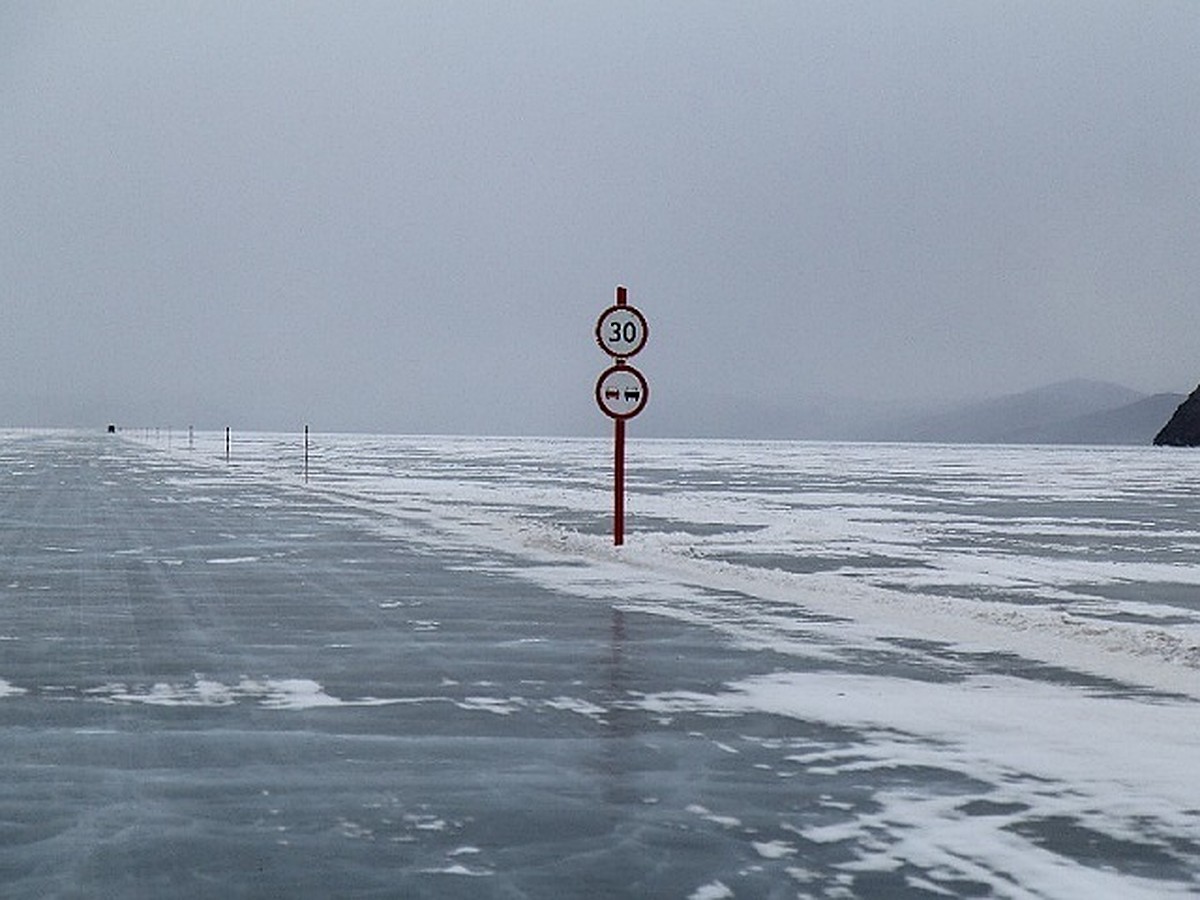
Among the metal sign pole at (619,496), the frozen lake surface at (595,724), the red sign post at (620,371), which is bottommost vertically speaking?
the frozen lake surface at (595,724)

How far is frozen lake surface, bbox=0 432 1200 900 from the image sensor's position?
5.53 meters

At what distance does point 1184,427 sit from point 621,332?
183m

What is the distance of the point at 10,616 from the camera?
1280 centimetres

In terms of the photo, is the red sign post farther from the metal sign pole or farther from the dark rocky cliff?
the dark rocky cliff

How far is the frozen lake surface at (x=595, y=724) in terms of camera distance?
5.53 metres

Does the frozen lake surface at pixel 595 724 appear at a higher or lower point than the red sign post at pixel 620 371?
lower

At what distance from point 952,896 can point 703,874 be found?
84cm

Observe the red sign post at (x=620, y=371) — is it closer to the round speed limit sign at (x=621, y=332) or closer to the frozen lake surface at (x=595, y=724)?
the round speed limit sign at (x=621, y=332)

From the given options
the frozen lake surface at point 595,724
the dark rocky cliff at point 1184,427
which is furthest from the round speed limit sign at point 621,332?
the dark rocky cliff at point 1184,427

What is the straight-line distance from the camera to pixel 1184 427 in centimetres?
18988

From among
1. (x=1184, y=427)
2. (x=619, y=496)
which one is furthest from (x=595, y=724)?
(x=1184, y=427)

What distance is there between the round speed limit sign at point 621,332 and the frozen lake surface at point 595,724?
2.84 meters

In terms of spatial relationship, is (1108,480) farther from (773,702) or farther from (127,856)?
(127,856)

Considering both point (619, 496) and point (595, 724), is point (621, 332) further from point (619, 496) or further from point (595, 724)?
point (595, 724)
